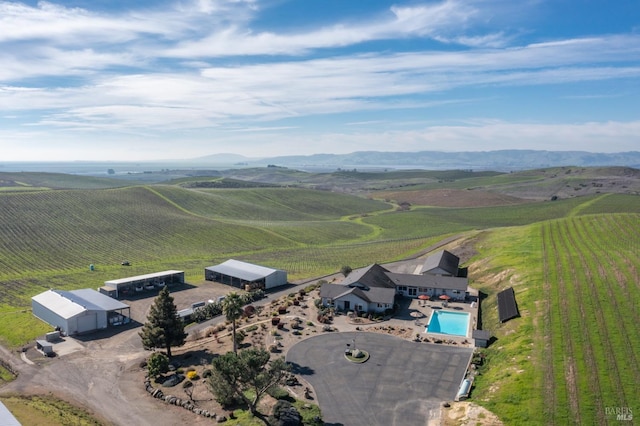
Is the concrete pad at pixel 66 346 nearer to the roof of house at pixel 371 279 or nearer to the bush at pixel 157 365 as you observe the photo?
the bush at pixel 157 365

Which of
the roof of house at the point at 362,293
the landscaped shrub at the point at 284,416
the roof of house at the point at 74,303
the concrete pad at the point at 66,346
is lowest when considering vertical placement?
the concrete pad at the point at 66,346

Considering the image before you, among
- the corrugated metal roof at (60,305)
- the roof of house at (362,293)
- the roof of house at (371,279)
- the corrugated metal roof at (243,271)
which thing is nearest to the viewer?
the corrugated metal roof at (60,305)

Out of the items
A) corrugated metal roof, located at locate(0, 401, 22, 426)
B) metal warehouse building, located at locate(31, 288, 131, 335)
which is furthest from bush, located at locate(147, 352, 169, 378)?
metal warehouse building, located at locate(31, 288, 131, 335)

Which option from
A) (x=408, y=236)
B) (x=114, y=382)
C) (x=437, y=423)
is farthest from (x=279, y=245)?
(x=437, y=423)

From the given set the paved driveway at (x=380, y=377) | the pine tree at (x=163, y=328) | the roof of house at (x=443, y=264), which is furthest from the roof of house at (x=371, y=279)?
the pine tree at (x=163, y=328)

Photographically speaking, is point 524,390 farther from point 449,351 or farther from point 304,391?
point 304,391
